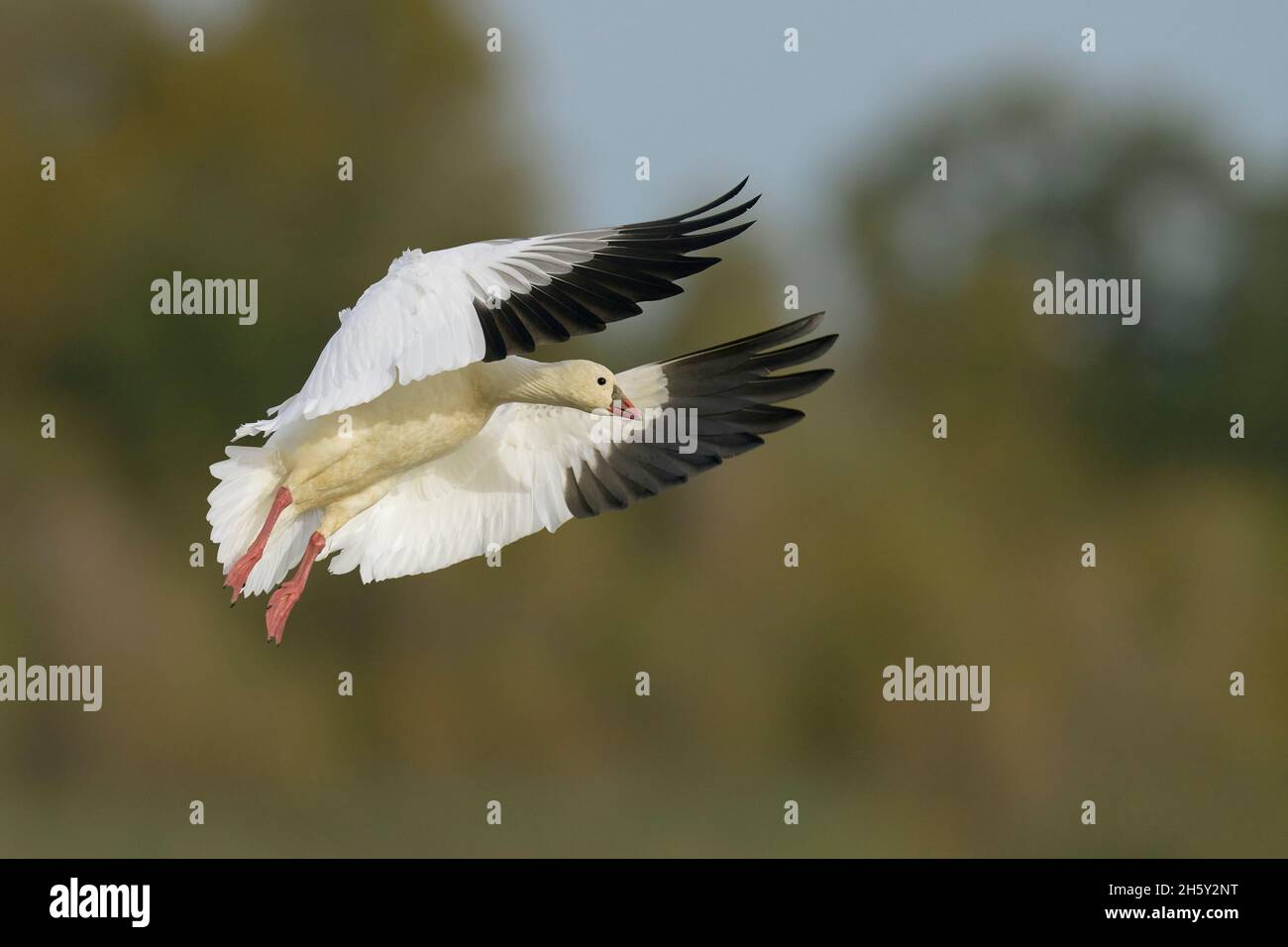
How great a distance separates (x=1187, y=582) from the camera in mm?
16500

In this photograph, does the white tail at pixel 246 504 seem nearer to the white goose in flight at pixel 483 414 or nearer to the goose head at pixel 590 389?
the white goose in flight at pixel 483 414

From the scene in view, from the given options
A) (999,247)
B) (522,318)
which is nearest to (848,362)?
(999,247)

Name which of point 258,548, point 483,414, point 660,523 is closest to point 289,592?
point 258,548

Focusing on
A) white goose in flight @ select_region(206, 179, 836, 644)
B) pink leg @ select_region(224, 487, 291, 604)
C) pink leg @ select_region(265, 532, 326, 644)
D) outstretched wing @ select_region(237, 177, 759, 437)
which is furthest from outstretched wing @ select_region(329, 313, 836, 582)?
outstretched wing @ select_region(237, 177, 759, 437)

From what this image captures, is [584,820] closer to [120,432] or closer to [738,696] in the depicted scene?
[738,696]

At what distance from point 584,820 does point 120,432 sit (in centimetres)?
657

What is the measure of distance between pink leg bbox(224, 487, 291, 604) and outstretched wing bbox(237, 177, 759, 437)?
916 mm

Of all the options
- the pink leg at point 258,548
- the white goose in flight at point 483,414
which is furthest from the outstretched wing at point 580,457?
the pink leg at point 258,548

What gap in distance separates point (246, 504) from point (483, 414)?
1.20m

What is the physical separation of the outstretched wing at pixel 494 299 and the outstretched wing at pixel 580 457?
3.63 feet

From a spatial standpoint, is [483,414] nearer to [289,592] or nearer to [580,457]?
[580,457]

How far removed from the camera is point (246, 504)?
8281 mm

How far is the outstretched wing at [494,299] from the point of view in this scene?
6.80 meters

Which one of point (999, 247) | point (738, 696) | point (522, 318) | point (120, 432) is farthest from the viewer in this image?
point (999, 247)
